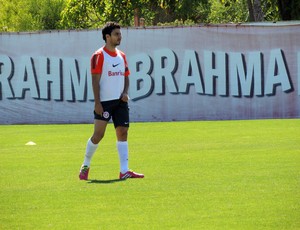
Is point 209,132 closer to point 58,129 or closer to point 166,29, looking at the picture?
point 58,129

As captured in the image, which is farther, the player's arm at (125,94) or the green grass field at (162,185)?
the player's arm at (125,94)

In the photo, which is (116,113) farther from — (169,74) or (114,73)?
(169,74)

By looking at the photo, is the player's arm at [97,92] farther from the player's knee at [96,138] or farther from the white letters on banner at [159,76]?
the white letters on banner at [159,76]

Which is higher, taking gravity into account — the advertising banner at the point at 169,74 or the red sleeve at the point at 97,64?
the red sleeve at the point at 97,64

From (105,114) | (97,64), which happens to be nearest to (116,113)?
(105,114)

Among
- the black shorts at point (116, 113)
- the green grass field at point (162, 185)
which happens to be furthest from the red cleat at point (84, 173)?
the black shorts at point (116, 113)

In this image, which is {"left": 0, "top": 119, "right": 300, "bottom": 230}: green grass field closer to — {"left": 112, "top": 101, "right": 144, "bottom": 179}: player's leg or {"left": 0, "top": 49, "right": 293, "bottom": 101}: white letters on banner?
{"left": 112, "top": 101, "right": 144, "bottom": 179}: player's leg

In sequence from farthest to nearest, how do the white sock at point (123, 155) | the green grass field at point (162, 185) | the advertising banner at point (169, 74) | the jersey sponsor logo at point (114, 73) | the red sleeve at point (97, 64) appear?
the advertising banner at point (169, 74) < the jersey sponsor logo at point (114, 73) < the red sleeve at point (97, 64) < the white sock at point (123, 155) < the green grass field at point (162, 185)

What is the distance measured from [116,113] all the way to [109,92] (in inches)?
11.7

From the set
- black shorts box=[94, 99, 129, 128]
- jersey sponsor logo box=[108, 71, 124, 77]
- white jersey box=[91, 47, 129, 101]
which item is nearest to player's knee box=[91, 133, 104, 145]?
black shorts box=[94, 99, 129, 128]

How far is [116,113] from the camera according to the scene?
45.1 feet

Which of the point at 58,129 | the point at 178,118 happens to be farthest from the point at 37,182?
the point at 178,118

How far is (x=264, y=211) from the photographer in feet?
33.0

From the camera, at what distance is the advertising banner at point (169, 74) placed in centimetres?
2922
